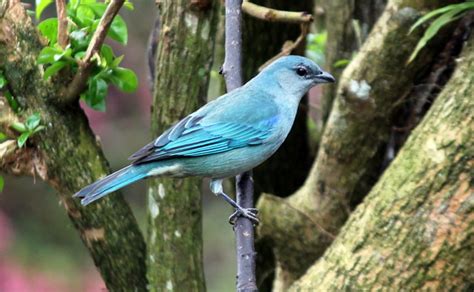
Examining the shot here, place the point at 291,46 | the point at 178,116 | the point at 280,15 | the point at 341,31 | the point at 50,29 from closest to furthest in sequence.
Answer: the point at 50,29 < the point at 280,15 < the point at 178,116 < the point at 291,46 < the point at 341,31

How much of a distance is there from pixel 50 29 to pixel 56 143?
23.5 inches

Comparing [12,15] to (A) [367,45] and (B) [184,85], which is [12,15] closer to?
(B) [184,85]

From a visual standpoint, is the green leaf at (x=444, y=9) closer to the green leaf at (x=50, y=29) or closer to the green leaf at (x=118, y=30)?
the green leaf at (x=118, y=30)

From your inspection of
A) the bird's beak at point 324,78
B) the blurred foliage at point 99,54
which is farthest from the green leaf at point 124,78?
the bird's beak at point 324,78

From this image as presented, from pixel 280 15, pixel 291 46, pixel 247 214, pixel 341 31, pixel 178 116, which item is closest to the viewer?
pixel 247 214

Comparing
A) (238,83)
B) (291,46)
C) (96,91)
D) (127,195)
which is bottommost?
(127,195)

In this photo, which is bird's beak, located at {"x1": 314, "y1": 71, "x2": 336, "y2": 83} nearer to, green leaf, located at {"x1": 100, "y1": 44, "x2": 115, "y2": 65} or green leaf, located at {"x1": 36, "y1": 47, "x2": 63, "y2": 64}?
green leaf, located at {"x1": 100, "y1": 44, "x2": 115, "y2": 65}

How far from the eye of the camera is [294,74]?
14.6ft

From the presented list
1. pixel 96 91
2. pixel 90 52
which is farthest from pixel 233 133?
pixel 90 52

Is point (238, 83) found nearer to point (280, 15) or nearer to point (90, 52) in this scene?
point (280, 15)

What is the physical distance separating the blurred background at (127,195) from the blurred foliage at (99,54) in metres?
4.23

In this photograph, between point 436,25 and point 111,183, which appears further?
point 436,25

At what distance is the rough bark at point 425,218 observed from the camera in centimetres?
373

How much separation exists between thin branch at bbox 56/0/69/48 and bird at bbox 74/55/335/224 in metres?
0.66
